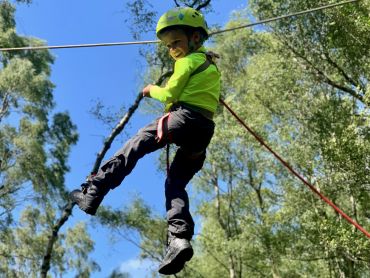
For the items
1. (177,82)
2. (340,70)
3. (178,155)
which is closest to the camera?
(177,82)

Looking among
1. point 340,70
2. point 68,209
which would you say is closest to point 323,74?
point 340,70

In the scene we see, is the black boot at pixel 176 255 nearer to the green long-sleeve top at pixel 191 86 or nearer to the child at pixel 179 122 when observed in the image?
the child at pixel 179 122

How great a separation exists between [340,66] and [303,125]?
79.6 inches

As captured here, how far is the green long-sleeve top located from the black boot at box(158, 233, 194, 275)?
100 centimetres

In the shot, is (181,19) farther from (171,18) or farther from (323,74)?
(323,74)

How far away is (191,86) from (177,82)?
0.14 m

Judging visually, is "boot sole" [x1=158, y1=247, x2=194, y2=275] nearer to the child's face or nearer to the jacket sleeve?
the jacket sleeve

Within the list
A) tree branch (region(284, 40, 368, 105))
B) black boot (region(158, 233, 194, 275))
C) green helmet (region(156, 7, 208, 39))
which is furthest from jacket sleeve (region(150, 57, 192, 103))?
tree branch (region(284, 40, 368, 105))

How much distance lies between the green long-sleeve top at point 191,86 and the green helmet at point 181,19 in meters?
0.22

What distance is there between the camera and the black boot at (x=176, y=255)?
3402 millimetres

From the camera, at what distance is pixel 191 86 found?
375cm

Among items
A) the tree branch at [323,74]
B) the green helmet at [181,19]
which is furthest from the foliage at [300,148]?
the green helmet at [181,19]

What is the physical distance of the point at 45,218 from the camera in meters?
22.1

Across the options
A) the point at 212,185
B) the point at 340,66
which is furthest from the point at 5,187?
the point at 340,66
